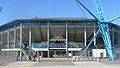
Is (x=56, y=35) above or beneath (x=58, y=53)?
above

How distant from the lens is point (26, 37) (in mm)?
107125

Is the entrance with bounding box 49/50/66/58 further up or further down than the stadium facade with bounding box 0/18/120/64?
further down

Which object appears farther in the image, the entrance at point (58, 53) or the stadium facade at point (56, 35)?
the entrance at point (58, 53)

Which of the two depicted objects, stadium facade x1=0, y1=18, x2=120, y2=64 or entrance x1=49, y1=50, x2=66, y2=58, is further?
entrance x1=49, y1=50, x2=66, y2=58

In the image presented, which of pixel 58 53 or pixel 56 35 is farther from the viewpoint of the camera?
pixel 56 35

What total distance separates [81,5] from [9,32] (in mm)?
41979

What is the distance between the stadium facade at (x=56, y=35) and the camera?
9912 cm

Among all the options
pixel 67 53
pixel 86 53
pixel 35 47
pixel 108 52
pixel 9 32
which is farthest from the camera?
pixel 9 32

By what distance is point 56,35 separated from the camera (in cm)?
10425

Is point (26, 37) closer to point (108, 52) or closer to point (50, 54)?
point (50, 54)

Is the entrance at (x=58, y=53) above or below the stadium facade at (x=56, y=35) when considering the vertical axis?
below

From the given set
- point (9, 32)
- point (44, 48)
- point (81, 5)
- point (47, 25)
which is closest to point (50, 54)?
point (44, 48)

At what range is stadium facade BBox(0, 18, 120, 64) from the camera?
325ft

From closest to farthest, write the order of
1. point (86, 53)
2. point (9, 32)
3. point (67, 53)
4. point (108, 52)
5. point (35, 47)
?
point (108, 52) → point (86, 53) → point (67, 53) → point (35, 47) → point (9, 32)
